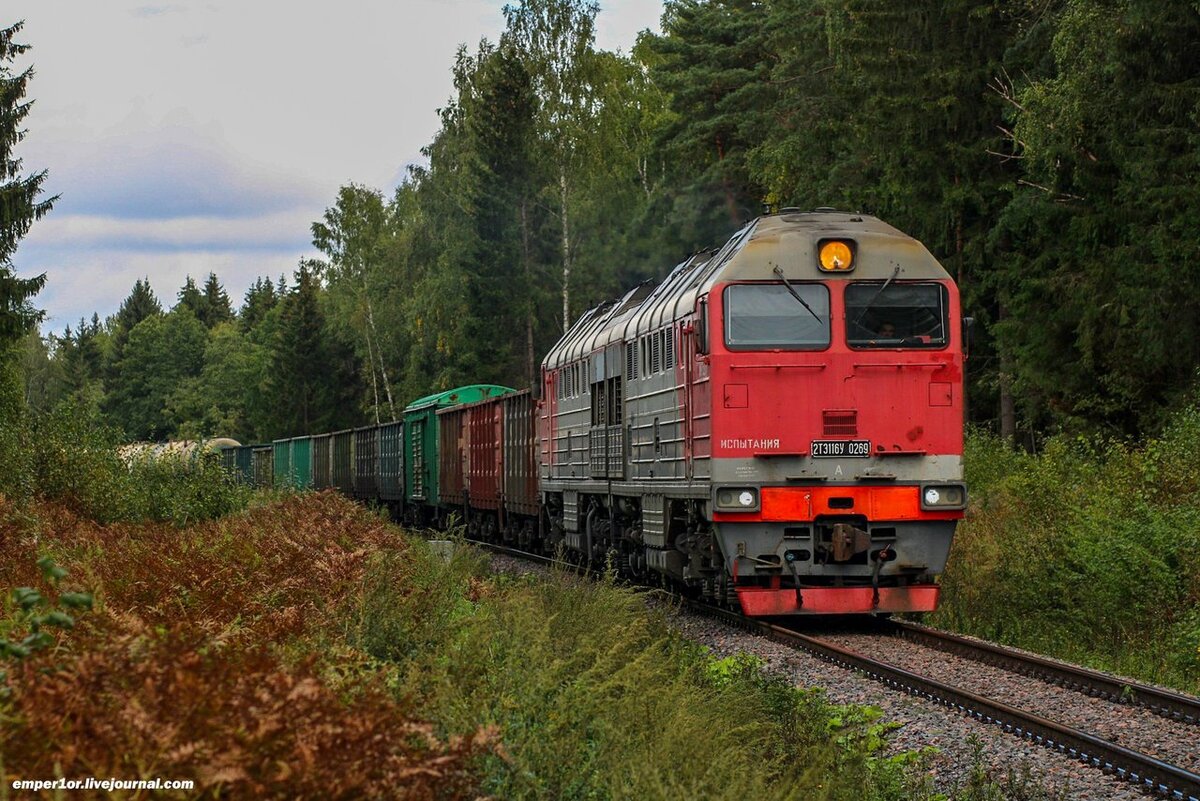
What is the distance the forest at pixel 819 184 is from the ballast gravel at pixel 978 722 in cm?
1157

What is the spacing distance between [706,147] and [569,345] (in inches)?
939

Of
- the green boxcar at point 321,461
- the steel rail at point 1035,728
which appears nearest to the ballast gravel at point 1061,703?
the steel rail at point 1035,728

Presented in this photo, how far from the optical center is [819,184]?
32.6 metres

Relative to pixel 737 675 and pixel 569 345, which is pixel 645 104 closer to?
pixel 569 345

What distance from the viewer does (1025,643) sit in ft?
40.4

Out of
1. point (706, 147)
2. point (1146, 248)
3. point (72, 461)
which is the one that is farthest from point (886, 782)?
point (706, 147)

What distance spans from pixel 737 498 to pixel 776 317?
65.0 inches

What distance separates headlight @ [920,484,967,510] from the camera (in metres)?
12.4

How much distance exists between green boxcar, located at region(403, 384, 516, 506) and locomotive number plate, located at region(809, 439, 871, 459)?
61.1 ft

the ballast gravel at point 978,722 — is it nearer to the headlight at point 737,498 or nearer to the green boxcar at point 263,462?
the headlight at point 737,498

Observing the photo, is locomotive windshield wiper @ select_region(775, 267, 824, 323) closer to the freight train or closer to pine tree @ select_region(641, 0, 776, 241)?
the freight train

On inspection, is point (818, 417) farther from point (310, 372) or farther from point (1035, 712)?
point (310, 372)

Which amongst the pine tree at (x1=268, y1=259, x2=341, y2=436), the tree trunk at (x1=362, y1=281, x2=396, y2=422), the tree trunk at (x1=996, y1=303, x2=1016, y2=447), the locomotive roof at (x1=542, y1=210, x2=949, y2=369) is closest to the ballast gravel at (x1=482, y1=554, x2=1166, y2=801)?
the locomotive roof at (x1=542, y1=210, x2=949, y2=369)

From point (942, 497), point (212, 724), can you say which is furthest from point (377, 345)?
point (212, 724)
